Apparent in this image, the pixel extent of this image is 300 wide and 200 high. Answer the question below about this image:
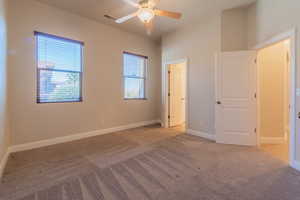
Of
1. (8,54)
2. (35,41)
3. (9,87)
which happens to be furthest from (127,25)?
(9,87)

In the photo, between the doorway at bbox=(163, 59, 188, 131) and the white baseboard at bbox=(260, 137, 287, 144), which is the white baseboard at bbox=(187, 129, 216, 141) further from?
the white baseboard at bbox=(260, 137, 287, 144)

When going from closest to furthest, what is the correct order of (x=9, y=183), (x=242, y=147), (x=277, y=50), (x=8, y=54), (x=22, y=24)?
(x=9, y=183)
(x=8, y=54)
(x=22, y=24)
(x=242, y=147)
(x=277, y=50)

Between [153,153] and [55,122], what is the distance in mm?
2356

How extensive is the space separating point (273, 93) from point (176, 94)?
8.94 feet

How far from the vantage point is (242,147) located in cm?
341

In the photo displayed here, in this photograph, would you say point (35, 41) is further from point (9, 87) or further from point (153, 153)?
point (153, 153)

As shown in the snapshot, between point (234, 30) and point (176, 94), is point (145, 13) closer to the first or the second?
point (234, 30)

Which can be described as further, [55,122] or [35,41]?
[55,122]

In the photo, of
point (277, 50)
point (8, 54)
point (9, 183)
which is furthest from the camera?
point (277, 50)

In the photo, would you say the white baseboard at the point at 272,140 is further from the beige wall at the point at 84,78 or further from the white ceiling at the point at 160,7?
the beige wall at the point at 84,78

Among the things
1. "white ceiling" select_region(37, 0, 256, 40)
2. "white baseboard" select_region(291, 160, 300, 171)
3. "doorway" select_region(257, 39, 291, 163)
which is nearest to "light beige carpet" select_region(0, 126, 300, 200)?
"white baseboard" select_region(291, 160, 300, 171)

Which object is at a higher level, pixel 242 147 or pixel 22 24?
pixel 22 24

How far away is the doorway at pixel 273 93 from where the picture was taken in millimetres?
3641

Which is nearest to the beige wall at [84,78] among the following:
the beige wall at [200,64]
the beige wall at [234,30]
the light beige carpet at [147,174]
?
the light beige carpet at [147,174]
